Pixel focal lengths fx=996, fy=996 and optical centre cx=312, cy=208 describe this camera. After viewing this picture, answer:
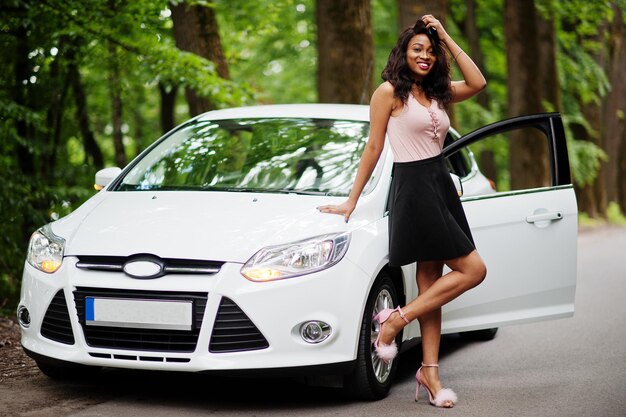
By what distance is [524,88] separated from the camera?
59.5 feet

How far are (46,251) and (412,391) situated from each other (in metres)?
2.24

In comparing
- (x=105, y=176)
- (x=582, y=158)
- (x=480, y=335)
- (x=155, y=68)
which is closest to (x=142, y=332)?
(x=105, y=176)

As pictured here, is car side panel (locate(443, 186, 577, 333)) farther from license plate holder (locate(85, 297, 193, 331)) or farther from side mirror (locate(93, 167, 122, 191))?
side mirror (locate(93, 167, 122, 191))

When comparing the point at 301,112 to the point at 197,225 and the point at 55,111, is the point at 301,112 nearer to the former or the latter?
the point at 197,225

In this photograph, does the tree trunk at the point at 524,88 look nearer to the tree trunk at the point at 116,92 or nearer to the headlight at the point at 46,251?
the tree trunk at the point at 116,92

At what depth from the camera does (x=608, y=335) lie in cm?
782

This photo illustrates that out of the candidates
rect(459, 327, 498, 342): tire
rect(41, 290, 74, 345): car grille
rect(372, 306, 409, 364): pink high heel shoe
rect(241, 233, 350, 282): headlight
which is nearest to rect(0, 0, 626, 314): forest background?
rect(459, 327, 498, 342): tire

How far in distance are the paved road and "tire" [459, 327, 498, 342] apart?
9 centimetres

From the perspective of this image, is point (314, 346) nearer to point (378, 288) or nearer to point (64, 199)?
point (378, 288)

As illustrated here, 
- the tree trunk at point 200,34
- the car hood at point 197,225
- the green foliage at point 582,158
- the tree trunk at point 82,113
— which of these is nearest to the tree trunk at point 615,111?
the green foliage at point 582,158

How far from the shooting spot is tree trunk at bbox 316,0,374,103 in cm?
1244

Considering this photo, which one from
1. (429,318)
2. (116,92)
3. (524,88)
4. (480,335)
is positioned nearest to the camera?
(429,318)

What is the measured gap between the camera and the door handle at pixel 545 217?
20.4 ft

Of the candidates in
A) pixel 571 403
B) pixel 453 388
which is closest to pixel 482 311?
pixel 453 388
